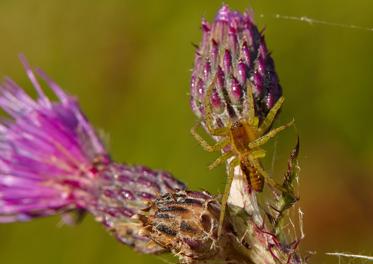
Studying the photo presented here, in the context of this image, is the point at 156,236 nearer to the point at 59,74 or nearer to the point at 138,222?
the point at 138,222

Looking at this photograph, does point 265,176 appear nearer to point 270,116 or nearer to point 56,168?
point 270,116

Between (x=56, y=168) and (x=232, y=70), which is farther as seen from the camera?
(x=56, y=168)

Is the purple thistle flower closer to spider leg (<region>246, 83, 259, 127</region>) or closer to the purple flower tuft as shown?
the purple flower tuft

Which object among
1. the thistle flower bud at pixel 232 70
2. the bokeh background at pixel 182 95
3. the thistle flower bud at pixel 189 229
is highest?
the bokeh background at pixel 182 95

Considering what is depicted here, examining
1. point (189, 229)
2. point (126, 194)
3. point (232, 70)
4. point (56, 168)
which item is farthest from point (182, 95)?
point (189, 229)

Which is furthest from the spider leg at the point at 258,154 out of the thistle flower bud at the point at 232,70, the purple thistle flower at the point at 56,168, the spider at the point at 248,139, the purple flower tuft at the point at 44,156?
the purple flower tuft at the point at 44,156

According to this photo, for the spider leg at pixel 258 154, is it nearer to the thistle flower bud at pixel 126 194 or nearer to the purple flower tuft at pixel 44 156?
the thistle flower bud at pixel 126 194

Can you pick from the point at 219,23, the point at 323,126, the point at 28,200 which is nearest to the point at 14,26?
the point at 323,126
